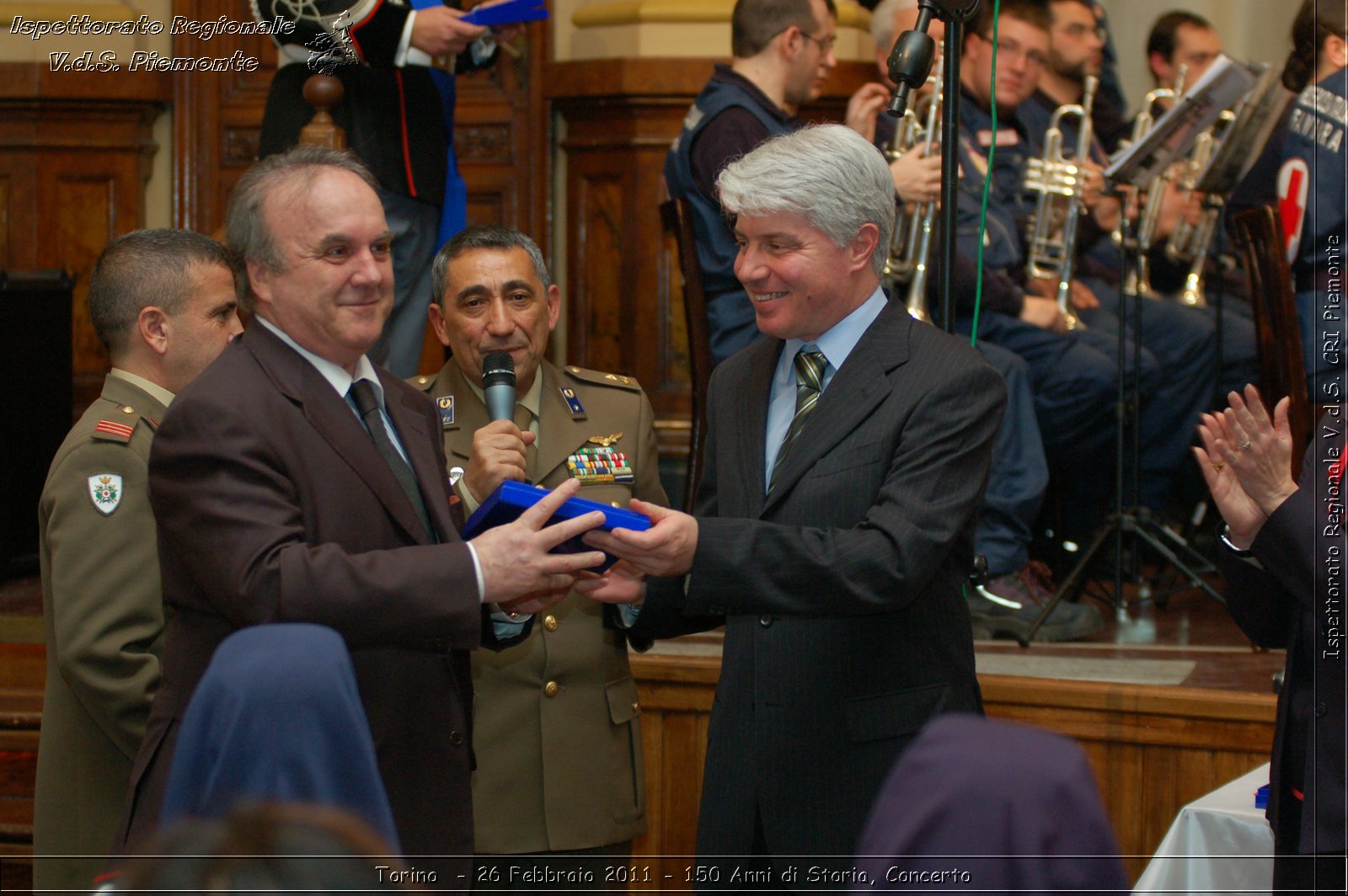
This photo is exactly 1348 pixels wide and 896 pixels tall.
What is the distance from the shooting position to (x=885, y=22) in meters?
5.02

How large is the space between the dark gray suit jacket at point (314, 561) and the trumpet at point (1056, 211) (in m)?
3.31

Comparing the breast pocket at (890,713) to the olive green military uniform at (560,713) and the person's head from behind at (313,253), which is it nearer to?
the olive green military uniform at (560,713)

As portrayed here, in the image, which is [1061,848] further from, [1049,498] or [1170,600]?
[1049,498]

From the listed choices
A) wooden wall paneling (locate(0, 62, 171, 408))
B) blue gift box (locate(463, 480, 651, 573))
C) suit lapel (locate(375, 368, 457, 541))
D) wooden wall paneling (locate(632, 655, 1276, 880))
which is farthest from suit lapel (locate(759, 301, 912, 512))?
wooden wall paneling (locate(0, 62, 171, 408))

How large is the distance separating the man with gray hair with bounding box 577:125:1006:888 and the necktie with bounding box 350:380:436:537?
0.30 meters

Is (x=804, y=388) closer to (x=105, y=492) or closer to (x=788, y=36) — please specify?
(x=105, y=492)

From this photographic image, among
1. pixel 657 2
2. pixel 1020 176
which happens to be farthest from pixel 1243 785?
pixel 657 2

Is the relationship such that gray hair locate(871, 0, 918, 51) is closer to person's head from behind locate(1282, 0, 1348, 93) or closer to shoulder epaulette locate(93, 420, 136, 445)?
person's head from behind locate(1282, 0, 1348, 93)

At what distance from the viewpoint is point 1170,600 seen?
4582mm

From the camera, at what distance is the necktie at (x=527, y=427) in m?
2.81

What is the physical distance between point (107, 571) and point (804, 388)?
44.9 inches

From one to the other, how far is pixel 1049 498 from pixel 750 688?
289cm

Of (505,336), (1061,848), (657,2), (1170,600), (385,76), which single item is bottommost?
(1170,600)

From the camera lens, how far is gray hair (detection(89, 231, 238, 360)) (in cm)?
276
